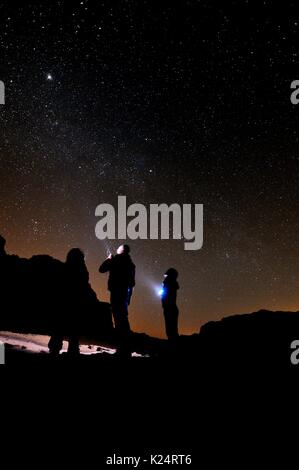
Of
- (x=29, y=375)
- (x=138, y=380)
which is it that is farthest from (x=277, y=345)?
(x=29, y=375)

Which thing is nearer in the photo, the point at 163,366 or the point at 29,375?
the point at 29,375

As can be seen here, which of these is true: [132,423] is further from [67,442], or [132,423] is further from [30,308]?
[30,308]

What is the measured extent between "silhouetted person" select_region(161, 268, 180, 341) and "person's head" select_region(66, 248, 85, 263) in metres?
2.51

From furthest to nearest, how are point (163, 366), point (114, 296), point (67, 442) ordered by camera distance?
point (114, 296), point (163, 366), point (67, 442)

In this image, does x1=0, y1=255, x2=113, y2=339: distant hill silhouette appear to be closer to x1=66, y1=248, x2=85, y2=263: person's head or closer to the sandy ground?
the sandy ground

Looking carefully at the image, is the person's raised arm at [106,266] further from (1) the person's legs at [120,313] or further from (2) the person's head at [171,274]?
(2) the person's head at [171,274]

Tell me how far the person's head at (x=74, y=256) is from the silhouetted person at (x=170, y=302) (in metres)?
2.51

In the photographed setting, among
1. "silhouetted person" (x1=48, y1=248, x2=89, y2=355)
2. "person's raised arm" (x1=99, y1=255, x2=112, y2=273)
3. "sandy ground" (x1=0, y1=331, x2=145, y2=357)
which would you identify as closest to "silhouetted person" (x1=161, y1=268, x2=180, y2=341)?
"sandy ground" (x1=0, y1=331, x2=145, y2=357)

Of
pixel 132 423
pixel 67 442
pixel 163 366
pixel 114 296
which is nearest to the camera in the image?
pixel 67 442

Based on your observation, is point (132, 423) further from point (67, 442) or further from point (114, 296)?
point (114, 296)

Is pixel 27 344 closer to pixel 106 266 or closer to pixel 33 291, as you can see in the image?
pixel 106 266
